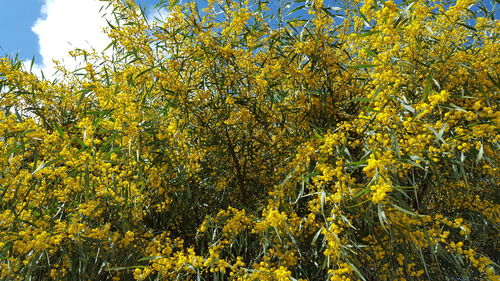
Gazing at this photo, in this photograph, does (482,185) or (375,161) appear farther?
(482,185)

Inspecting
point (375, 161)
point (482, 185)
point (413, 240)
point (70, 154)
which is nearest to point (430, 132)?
point (375, 161)

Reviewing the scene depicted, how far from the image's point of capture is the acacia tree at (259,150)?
1839 mm

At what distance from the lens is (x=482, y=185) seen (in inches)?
114

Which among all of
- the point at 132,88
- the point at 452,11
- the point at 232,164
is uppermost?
the point at 132,88

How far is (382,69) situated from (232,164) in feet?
3.86

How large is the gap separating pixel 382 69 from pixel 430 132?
412 millimetres

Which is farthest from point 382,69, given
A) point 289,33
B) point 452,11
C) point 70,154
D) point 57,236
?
point 57,236

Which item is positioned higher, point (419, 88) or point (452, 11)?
point (452, 11)

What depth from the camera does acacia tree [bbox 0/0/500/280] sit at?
1.84 meters

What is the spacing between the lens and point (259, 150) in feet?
9.01

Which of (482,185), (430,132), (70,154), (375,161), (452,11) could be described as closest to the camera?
(375,161)

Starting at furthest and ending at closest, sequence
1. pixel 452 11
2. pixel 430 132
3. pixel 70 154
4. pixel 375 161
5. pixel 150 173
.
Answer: pixel 150 173 < pixel 452 11 < pixel 70 154 < pixel 430 132 < pixel 375 161

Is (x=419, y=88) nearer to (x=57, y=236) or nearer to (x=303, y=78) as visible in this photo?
(x=303, y=78)

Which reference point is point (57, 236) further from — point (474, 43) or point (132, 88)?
point (474, 43)
